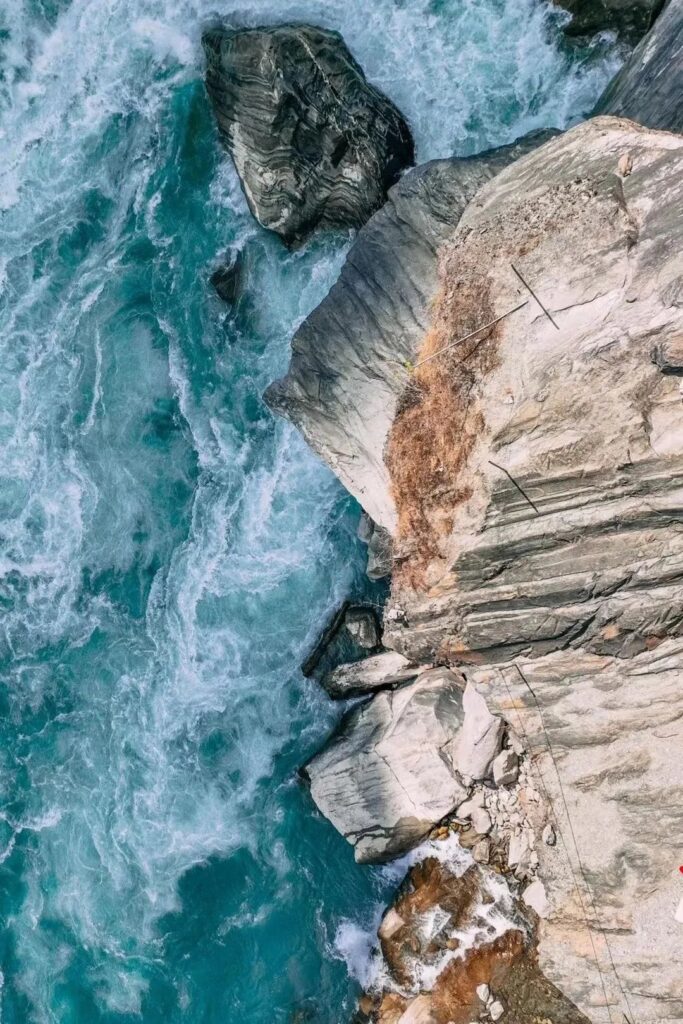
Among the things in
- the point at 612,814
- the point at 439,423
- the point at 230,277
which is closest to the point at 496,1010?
the point at 612,814

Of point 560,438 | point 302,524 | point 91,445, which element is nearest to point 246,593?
point 302,524

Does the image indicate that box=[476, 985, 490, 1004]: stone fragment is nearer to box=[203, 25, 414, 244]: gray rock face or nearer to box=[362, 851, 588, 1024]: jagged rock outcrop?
box=[362, 851, 588, 1024]: jagged rock outcrop

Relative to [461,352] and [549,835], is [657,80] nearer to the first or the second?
[461,352]

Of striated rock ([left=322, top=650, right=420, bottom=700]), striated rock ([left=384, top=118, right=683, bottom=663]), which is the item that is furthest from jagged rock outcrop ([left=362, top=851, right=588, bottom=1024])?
striated rock ([left=384, top=118, right=683, bottom=663])

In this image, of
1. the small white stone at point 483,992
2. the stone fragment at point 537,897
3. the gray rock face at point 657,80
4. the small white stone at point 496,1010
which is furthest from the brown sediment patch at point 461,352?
the small white stone at point 496,1010

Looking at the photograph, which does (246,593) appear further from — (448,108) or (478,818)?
(448,108)

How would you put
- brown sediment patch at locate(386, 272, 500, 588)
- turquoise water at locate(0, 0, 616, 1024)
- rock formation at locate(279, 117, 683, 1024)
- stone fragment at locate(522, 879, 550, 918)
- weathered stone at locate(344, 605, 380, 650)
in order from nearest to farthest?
rock formation at locate(279, 117, 683, 1024) → brown sediment patch at locate(386, 272, 500, 588) → stone fragment at locate(522, 879, 550, 918) → weathered stone at locate(344, 605, 380, 650) → turquoise water at locate(0, 0, 616, 1024)
